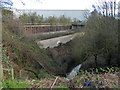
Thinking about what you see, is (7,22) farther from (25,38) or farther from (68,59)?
(68,59)

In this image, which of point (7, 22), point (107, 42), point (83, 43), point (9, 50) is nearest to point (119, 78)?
point (107, 42)

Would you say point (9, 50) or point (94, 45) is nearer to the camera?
point (9, 50)

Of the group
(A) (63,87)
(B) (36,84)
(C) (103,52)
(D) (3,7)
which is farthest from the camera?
(C) (103,52)

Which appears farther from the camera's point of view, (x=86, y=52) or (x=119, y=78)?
(x=86, y=52)

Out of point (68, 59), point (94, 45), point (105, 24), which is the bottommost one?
point (68, 59)

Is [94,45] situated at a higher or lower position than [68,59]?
higher

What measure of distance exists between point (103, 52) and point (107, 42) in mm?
757

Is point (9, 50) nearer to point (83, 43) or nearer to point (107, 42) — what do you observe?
point (83, 43)

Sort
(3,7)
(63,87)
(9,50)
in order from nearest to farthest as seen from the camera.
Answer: (63,87) → (3,7) → (9,50)

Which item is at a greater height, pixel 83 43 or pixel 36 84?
pixel 83 43

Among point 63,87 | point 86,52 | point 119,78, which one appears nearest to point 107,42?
point 86,52

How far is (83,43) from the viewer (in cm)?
895

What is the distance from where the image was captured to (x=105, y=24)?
7984mm

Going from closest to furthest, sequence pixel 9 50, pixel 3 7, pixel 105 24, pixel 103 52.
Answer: pixel 3 7 → pixel 9 50 → pixel 105 24 → pixel 103 52
